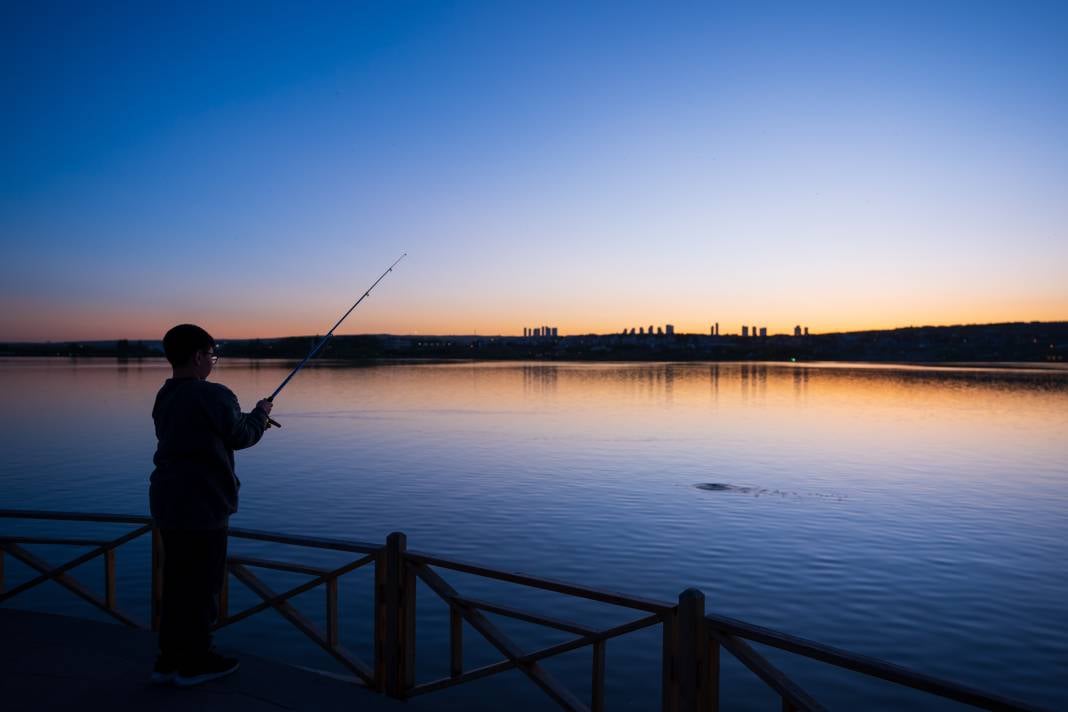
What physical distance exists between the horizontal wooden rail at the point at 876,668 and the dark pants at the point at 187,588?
3.21 metres

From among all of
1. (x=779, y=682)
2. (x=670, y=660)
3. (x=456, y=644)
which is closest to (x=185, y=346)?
(x=456, y=644)

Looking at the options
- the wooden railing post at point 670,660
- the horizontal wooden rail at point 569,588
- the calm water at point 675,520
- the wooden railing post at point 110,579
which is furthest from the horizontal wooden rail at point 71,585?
the wooden railing post at point 670,660

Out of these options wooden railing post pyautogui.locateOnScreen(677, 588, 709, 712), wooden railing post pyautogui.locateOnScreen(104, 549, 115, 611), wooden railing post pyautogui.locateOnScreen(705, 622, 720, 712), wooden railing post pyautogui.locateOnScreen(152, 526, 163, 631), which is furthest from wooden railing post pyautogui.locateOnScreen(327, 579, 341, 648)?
wooden railing post pyautogui.locateOnScreen(705, 622, 720, 712)

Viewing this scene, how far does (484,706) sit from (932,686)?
20.3 ft

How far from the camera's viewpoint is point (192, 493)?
5.17 metres

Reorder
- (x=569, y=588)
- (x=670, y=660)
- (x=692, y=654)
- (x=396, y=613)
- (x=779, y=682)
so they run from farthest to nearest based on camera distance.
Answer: (x=396, y=613)
(x=569, y=588)
(x=670, y=660)
(x=692, y=654)
(x=779, y=682)

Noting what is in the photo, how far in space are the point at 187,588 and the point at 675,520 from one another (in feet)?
48.9

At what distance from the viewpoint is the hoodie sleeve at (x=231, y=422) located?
5.11m

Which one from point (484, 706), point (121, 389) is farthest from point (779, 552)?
point (121, 389)

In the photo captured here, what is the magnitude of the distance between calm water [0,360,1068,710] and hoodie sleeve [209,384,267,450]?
4857 mm

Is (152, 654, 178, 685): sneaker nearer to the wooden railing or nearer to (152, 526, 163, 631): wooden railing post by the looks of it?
the wooden railing

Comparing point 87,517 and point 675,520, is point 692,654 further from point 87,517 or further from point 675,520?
point 675,520

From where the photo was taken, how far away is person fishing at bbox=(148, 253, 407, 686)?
5137 mm

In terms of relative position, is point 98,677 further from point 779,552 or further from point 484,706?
point 779,552
